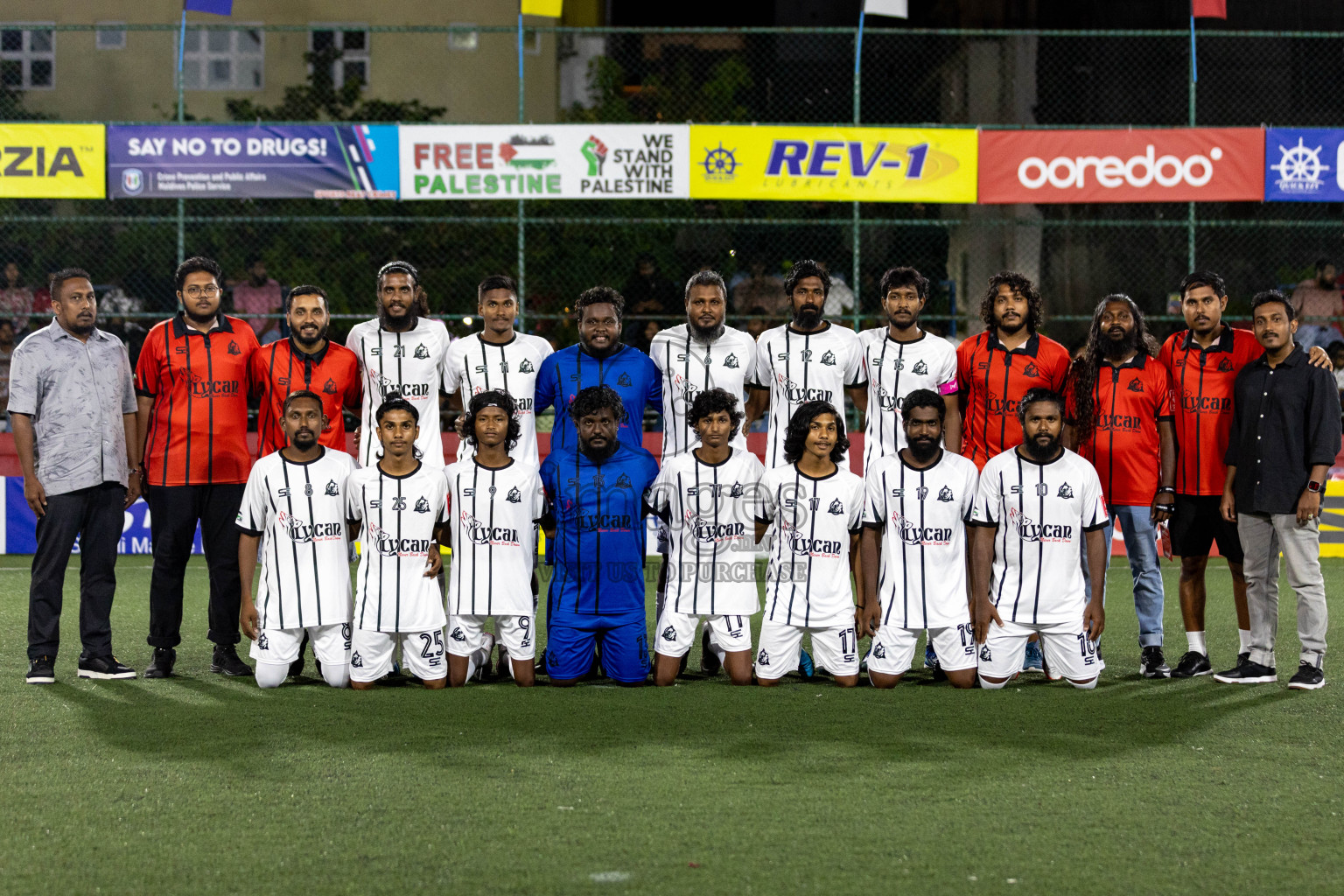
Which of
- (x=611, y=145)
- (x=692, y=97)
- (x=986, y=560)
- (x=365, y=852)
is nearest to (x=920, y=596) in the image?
(x=986, y=560)

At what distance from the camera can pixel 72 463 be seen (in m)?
6.88

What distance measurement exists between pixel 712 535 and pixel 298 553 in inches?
80.6

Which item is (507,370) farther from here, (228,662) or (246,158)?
(246,158)

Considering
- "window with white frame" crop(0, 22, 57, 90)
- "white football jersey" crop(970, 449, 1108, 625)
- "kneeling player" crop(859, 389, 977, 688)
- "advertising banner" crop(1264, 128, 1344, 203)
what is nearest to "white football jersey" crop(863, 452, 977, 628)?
"kneeling player" crop(859, 389, 977, 688)

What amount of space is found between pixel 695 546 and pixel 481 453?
3.84 ft

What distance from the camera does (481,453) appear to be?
7.00 m

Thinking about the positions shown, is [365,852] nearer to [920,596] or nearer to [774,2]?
[920,596]

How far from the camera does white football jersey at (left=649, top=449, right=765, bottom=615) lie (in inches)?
273

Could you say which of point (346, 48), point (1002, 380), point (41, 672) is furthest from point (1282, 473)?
point (346, 48)

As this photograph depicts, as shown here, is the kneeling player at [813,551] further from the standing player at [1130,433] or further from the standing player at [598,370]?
the standing player at [1130,433]

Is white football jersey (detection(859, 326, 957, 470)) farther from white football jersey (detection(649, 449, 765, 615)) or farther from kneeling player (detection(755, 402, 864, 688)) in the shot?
white football jersey (detection(649, 449, 765, 615))

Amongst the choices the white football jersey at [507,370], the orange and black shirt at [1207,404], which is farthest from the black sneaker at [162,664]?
the orange and black shirt at [1207,404]

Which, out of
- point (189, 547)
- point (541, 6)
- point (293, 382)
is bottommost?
point (189, 547)

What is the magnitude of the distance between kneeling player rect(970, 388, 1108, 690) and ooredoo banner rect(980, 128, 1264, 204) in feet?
23.0
